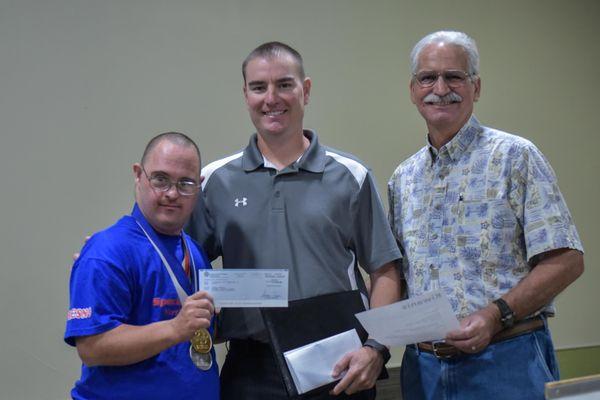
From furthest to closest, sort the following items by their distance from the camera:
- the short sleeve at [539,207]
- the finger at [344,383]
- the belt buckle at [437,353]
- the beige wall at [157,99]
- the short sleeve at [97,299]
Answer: the beige wall at [157,99]
the belt buckle at [437,353]
the short sleeve at [539,207]
the finger at [344,383]
the short sleeve at [97,299]

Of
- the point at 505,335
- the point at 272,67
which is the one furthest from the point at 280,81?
the point at 505,335

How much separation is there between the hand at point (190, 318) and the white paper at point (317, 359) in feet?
1.08

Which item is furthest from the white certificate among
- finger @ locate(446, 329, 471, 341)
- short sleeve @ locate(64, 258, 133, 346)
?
finger @ locate(446, 329, 471, 341)

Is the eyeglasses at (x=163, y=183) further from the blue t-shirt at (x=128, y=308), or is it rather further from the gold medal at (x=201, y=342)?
the gold medal at (x=201, y=342)

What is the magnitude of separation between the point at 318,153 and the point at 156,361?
38.0 inches

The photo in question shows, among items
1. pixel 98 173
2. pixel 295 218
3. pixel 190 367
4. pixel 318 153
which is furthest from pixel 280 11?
pixel 190 367

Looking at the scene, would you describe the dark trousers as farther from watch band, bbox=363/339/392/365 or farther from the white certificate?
the white certificate

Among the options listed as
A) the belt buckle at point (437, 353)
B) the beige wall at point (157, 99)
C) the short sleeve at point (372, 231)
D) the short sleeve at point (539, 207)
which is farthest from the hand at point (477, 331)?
the beige wall at point (157, 99)

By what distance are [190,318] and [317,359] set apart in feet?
1.56

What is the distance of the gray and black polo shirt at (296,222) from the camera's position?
1993 mm

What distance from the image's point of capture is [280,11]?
11.8 feet

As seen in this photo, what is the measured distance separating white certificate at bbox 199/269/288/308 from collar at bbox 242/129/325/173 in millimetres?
507

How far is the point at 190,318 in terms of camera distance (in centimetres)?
A: 157

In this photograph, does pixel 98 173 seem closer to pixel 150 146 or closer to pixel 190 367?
pixel 150 146
